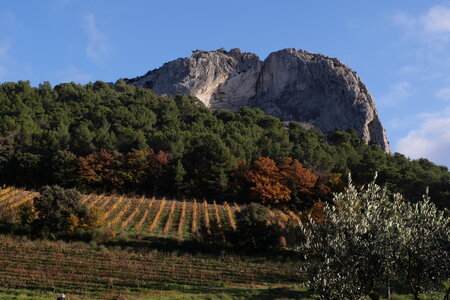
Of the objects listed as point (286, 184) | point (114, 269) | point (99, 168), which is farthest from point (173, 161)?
point (114, 269)

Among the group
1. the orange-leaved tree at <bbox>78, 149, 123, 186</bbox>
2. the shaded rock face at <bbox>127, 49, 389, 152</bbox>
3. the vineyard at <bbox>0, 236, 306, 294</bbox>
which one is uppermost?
the shaded rock face at <bbox>127, 49, 389, 152</bbox>

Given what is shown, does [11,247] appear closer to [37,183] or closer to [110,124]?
[37,183]

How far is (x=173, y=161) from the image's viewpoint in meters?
63.7

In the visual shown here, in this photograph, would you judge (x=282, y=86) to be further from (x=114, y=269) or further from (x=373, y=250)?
(x=373, y=250)

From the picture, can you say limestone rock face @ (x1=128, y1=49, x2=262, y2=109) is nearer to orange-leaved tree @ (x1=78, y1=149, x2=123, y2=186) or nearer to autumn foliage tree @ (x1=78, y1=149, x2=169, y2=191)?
autumn foliage tree @ (x1=78, y1=149, x2=169, y2=191)

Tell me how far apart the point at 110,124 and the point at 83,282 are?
190 ft

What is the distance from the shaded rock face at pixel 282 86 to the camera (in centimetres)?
12712

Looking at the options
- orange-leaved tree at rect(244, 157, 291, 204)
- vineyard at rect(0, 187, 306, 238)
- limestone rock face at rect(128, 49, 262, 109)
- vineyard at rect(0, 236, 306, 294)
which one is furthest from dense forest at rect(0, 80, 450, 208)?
limestone rock face at rect(128, 49, 262, 109)

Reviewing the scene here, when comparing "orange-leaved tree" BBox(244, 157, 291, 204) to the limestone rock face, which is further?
the limestone rock face

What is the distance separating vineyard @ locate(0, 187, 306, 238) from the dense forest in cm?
572

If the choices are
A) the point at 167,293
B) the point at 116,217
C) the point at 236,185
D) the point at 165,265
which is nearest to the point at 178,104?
the point at 236,185

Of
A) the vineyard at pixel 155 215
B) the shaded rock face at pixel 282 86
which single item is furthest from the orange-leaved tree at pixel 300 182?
the shaded rock face at pixel 282 86

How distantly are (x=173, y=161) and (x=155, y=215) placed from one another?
2078cm

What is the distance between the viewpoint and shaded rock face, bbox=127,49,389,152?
127 meters
